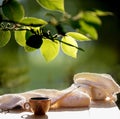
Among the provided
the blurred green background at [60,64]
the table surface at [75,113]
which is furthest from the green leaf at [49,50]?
the blurred green background at [60,64]

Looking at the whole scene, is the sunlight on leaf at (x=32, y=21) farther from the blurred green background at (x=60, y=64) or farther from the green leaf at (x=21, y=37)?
the blurred green background at (x=60, y=64)

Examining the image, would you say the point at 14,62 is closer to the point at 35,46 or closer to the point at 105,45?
the point at 105,45

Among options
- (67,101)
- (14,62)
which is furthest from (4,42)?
(14,62)

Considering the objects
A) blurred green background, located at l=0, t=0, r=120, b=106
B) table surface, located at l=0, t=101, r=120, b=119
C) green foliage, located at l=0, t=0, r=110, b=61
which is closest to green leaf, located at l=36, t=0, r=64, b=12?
green foliage, located at l=0, t=0, r=110, b=61

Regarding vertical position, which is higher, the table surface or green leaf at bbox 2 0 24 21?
green leaf at bbox 2 0 24 21

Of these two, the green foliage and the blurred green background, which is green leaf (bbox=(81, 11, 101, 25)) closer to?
the green foliage

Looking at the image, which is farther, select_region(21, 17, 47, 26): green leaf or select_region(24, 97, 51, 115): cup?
select_region(24, 97, 51, 115): cup

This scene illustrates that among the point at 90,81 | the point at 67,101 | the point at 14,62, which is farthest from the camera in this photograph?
the point at 14,62
